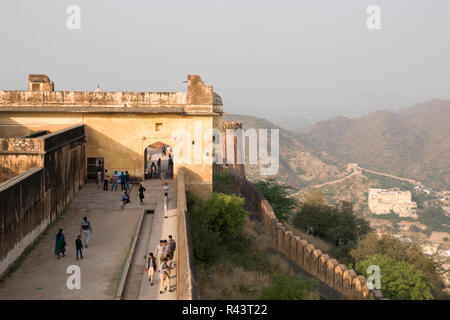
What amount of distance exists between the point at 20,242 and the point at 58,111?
10.9 metres

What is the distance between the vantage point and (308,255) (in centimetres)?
2012

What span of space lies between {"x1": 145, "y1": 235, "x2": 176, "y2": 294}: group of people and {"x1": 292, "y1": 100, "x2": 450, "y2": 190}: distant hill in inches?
4869

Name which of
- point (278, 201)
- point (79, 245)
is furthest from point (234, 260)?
point (278, 201)

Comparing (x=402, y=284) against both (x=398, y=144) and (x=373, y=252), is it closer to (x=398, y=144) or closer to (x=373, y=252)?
(x=373, y=252)

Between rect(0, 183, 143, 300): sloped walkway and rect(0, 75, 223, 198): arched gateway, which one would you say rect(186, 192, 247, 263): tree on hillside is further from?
rect(0, 75, 223, 198): arched gateway

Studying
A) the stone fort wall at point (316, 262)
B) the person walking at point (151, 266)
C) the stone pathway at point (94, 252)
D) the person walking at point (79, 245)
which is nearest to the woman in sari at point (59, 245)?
the stone pathway at point (94, 252)

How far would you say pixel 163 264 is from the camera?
1089 centimetres

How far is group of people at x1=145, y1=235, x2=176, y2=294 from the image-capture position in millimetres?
11008

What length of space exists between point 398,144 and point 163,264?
503 ft

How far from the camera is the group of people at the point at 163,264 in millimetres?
11008

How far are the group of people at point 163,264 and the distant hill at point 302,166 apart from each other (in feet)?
299

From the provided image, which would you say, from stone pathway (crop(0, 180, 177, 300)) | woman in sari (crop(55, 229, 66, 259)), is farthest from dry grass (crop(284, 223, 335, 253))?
woman in sari (crop(55, 229, 66, 259))

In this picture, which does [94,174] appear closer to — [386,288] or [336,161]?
[386,288]
